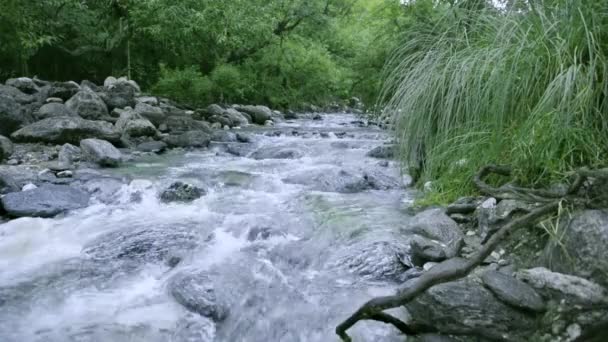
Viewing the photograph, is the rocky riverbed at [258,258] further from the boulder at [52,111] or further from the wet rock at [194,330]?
the boulder at [52,111]

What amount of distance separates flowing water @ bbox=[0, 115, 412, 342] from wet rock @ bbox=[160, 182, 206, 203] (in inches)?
4.2

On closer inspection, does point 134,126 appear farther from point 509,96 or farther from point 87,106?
point 509,96

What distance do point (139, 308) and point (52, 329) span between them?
0.44 metres

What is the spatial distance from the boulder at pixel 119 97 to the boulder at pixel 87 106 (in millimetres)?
915

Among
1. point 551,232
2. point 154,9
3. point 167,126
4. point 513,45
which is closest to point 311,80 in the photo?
point 154,9

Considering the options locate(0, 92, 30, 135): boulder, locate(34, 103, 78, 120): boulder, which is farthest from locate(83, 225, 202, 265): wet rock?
locate(34, 103, 78, 120): boulder

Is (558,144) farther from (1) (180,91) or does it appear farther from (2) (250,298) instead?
(1) (180,91)

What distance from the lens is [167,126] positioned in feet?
31.4

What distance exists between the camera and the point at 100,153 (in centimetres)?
638

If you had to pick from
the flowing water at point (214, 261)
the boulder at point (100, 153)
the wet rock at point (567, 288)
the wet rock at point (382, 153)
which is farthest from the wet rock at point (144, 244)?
the wet rock at point (382, 153)

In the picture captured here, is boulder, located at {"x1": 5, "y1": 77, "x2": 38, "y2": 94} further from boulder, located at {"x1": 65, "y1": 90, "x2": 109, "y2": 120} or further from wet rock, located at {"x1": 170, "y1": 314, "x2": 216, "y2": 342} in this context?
wet rock, located at {"x1": 170, "y1": 314, "x2": 216, "y2": 342}

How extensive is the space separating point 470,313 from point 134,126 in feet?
24.6

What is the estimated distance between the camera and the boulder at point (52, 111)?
8.23 m

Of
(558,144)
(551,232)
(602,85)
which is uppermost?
(602,85)
